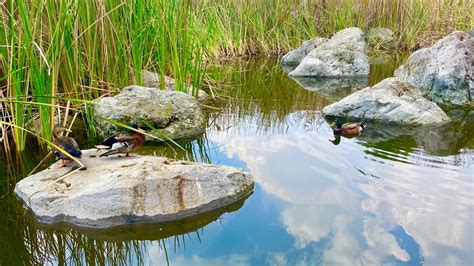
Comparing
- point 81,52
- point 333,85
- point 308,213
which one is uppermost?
point 81,52

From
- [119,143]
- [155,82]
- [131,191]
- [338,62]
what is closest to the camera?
[131,191]

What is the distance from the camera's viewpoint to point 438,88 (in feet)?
23.6

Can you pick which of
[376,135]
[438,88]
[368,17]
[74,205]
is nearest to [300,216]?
[74,205]

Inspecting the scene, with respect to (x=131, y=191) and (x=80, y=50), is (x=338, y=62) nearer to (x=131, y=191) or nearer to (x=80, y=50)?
(x=80, y=50)

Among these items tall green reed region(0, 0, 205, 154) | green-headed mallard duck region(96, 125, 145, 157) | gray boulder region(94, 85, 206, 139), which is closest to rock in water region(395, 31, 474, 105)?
tall green reed region(0, 0, 205, 154)

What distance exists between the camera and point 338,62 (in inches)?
394

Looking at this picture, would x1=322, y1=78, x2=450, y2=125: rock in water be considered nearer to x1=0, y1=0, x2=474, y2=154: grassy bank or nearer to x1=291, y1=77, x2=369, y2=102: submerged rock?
x1=291, y1=77, x2=369, y2=102: submerged rock

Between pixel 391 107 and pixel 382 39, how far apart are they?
7.59 meters

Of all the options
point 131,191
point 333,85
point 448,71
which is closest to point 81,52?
point 131,191

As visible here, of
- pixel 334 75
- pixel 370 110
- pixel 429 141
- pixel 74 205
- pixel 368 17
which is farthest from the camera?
pixel 368 17

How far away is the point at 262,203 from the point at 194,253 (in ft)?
2.59

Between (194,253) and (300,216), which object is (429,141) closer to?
(300,216)

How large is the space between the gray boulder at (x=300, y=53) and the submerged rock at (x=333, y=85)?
182cm

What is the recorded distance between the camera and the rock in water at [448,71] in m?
7.03
